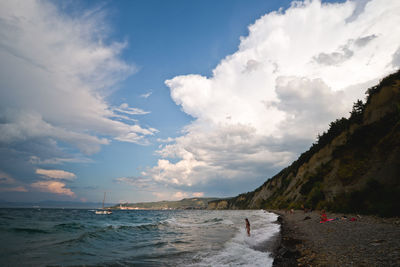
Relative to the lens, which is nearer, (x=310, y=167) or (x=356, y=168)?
(x=356, y=168)

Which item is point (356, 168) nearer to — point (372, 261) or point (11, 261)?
point (372, 261)

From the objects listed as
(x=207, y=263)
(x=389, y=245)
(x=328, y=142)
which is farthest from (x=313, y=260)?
(x=328, y=142)

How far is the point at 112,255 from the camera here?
1321 cm

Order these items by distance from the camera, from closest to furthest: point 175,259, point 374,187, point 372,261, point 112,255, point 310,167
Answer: point 372,261 → point 175,259 → point 112,255 → point 374,187 → point 310,167

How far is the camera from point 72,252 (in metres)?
13.5

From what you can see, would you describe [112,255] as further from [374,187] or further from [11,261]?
[374,187]

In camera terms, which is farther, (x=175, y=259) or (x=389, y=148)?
(x=389, y=148)

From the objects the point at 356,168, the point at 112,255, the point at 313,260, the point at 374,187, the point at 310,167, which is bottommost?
the point at 112,255

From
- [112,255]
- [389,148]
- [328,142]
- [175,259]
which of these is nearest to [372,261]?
[175,259]

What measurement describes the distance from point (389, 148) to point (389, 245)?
18.3 meters

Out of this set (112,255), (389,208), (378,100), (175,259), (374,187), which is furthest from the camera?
(378,100)

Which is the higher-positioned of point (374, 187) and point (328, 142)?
point (328, 142)

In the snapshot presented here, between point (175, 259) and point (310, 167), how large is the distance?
5141 centimetres

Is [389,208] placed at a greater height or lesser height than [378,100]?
lesser
